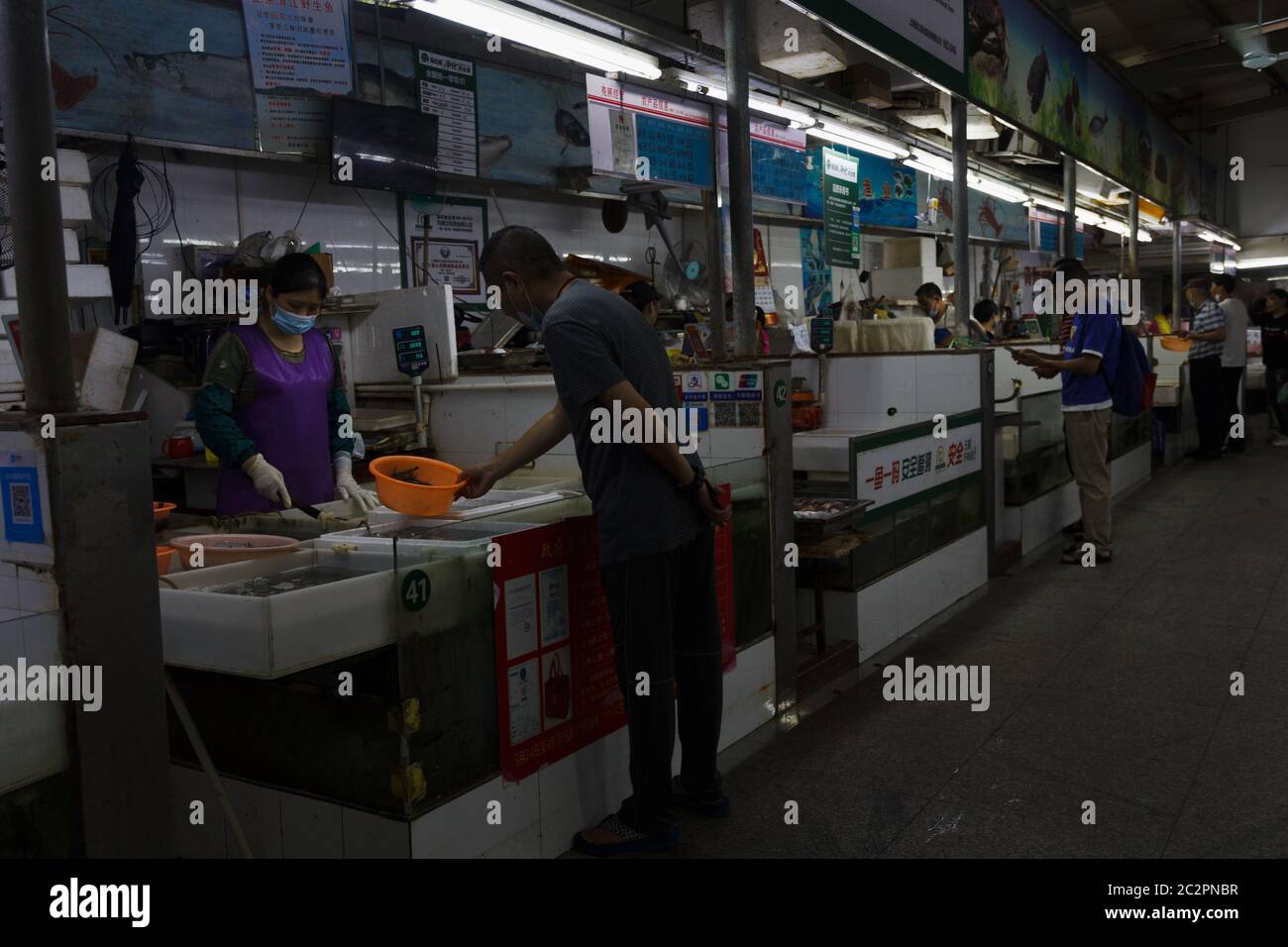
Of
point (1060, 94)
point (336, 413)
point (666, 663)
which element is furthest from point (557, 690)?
point (1060, 94)

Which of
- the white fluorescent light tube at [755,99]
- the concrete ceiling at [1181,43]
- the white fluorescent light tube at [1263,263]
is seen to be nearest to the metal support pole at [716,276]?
the white fluorescent light tube at [755,99]

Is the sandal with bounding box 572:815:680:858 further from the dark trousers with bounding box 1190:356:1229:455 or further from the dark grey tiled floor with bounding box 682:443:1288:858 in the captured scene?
the dark trousers with bounding box 1190:356:1229:455

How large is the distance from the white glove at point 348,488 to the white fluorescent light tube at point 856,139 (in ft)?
11.9

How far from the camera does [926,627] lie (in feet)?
18.1

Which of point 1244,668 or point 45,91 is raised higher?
point 45,91

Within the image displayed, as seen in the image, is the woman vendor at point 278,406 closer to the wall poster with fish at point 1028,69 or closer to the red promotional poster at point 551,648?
the red promotional poster at point 551,648

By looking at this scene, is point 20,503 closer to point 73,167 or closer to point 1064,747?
point 1064,747

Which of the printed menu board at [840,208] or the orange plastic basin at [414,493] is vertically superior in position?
the printed menu board at [840,208]

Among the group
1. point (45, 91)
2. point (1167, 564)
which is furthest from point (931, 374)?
point (45, 91)

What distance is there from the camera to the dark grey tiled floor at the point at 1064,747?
125 inches

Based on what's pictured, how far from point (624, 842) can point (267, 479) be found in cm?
166

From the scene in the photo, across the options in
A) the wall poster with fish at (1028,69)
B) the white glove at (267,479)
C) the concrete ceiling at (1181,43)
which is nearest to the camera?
the white glove at (267,479)
